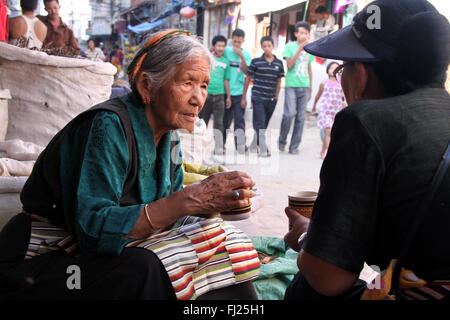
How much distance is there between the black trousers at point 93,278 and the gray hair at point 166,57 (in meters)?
0.78

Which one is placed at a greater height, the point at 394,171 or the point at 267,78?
the point at 267,78

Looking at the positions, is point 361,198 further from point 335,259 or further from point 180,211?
point 180,211

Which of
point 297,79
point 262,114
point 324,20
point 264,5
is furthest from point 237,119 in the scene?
point 264,5

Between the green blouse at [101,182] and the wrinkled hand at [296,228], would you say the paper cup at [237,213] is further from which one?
the green blouse at [101,182]

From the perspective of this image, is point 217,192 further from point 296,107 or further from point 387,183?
point 296,107

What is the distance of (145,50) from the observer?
6.24 ft

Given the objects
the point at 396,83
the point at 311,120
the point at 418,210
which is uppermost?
the point at 396,83

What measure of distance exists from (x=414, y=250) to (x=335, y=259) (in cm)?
22

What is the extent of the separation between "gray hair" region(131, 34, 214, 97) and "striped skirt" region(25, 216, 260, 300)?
0.69 meters

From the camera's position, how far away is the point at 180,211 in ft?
5.37

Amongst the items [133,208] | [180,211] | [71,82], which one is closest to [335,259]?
[180,211]

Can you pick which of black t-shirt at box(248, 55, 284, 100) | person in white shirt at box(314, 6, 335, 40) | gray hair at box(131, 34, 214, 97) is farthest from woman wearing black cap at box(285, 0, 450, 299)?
person in white shirt at box(314, 6, 335, 40)

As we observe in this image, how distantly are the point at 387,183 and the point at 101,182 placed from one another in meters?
1.04

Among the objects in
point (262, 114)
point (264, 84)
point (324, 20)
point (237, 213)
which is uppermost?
point (324, 20)
